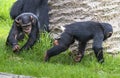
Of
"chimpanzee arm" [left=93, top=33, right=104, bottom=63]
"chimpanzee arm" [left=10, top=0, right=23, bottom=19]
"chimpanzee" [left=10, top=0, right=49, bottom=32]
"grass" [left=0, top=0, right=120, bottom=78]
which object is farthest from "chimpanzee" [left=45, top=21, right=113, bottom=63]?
"chimpanzee arm" [left=10, top=0, right=23, bottom=19]

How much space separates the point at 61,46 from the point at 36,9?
5.02ft

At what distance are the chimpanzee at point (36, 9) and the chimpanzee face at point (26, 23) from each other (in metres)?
0.66

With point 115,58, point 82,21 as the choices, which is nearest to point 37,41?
point 82,21

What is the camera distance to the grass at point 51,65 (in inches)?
278

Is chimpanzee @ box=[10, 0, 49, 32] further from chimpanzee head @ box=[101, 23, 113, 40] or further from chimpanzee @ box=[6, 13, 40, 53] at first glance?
chimpanzee head @ box=[101, 23, 113, 40]

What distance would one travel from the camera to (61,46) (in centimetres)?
776

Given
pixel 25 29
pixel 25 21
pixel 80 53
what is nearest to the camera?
pixel 80 53

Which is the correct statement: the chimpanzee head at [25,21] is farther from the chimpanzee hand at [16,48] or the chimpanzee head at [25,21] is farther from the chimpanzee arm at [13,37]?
the chimpanzee hand at [16,48]

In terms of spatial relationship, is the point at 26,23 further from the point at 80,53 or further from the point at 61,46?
the point at 80,53

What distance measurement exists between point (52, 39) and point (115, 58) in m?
1.39

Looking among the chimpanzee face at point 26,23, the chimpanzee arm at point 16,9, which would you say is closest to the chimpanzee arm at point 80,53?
the chimpanzee face at point 26,23

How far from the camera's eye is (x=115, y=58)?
8.06 metres

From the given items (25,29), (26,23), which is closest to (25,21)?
(26,23)

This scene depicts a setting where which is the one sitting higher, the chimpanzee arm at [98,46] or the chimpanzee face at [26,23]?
the chimpanzee face at [26,23]
